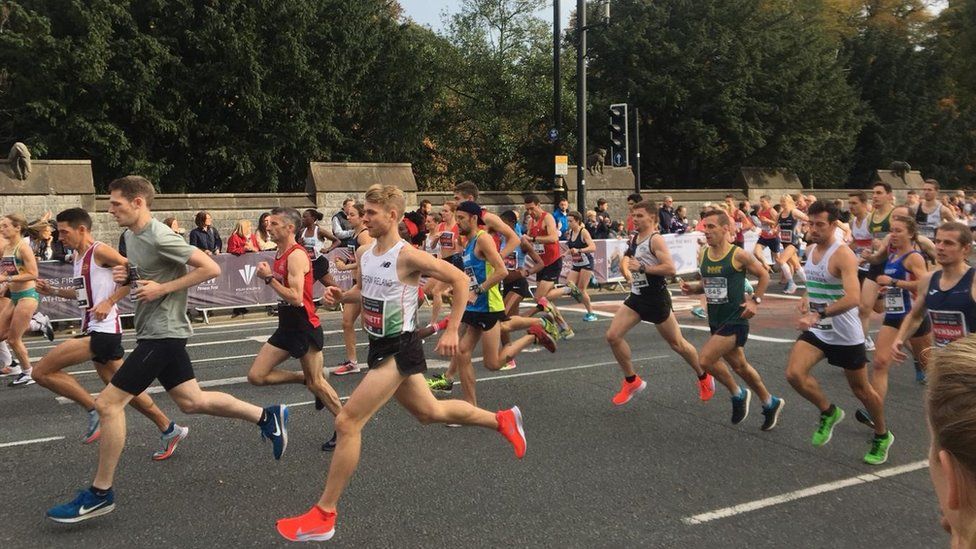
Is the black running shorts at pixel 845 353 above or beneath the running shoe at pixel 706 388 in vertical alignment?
above

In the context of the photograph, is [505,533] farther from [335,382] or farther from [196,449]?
[335,382]

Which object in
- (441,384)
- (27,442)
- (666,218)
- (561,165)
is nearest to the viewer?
(27,442)

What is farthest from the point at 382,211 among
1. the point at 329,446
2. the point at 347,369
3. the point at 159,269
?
the point at 347,369

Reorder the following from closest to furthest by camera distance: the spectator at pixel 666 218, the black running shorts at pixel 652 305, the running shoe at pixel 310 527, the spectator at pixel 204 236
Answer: the running shoe at pixel 310 527 < the black running shorts at pixel 652 305 < the spectator at pixel 204 236 < the spectator at pixel 666 218

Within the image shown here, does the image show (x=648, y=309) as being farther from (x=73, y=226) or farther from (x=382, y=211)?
(x=73, y=226)

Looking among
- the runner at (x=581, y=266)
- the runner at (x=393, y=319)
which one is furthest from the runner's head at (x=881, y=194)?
the runner at (x=393, y=319)

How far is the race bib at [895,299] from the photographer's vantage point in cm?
749

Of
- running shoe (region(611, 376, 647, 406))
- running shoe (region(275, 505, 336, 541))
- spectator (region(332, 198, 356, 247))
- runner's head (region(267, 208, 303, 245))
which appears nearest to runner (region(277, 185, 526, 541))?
running shoe (region(275, 505, 336, 541))

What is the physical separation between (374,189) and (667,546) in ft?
8.48

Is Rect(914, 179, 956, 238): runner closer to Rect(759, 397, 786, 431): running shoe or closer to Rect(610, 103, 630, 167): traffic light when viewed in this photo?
Rect(759, 397, 786, 431): running shoe

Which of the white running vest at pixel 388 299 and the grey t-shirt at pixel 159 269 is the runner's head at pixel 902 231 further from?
the grey t-shirt at pixel 159 269

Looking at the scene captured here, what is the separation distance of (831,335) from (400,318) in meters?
3.23

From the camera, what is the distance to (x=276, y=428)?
551cm

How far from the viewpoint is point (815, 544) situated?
427cm
